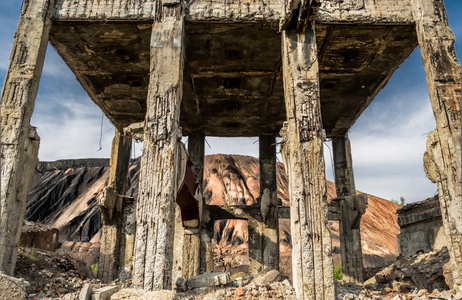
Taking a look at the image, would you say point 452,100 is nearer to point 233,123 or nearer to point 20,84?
point 233,123

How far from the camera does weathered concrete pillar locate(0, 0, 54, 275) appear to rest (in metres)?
6.80

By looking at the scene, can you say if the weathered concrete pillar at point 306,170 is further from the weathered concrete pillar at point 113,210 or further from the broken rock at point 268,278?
the weathered concrete pillar at point 113,210

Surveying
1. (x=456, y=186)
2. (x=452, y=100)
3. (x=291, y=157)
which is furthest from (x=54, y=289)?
(x=452, y=100)

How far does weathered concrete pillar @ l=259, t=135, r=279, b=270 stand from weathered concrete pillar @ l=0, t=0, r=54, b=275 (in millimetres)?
8493

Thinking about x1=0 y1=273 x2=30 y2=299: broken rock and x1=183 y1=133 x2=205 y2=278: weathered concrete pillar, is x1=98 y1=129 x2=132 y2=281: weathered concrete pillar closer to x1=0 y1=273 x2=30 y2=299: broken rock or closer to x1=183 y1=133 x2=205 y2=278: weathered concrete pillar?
x1=183 y1=133 x2=205 y2=278: weathered concrete pillar

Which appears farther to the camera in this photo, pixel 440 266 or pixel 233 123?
pixel 233 123

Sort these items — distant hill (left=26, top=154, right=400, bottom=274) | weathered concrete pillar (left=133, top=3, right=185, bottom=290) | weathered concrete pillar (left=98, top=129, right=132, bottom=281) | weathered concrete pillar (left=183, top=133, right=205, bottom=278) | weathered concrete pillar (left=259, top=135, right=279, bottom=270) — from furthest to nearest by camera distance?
distant hill (left=26, top=154, right=400, bottom=274), weathered concrete pillar (left=259, top=135, right=279, bottom=270), weathered concrete pillar (left=183, top=133, right=205, bottom=278), weathered concrete pillar (left=98, top=129, right=132, bottom=281), weathered concrete pillar (left=133, top=3, right=185, bottom=290)

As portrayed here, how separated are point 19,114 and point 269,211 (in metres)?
9.05

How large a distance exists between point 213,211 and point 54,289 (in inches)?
290

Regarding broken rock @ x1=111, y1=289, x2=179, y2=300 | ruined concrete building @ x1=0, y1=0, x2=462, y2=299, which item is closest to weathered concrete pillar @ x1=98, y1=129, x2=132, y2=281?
ruined concrete building @ x1=0, y1=0, x2=462, y2=299

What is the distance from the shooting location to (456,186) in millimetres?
6910

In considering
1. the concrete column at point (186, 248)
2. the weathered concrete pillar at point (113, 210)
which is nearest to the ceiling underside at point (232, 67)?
the weathered concrete pillar at point (113, 210)

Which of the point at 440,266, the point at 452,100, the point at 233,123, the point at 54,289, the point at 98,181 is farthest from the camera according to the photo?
the point at 98,181

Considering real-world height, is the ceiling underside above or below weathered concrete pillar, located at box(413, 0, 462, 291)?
above
